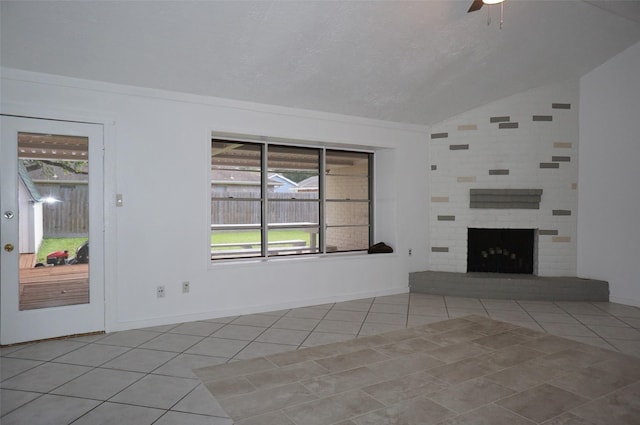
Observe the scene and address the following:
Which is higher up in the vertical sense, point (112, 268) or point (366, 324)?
point (112, 268)

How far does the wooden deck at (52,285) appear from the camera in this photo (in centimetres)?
364

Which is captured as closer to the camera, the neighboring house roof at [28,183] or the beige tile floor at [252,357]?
the beige tile floor at [252,357]

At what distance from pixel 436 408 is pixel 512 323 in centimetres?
232

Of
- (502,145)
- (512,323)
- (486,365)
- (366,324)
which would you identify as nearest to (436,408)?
(486,365)

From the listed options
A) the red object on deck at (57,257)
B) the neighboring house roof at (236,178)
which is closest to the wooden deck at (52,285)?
the red object on deck at (57,257)

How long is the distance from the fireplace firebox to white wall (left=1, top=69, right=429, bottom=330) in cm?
211

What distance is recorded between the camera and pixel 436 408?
252 centimetres

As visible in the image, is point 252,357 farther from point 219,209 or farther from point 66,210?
point 66,210

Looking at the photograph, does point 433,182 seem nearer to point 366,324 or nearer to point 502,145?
point 502,145

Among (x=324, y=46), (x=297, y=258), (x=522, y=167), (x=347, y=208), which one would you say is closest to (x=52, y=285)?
(x=297, y=258)

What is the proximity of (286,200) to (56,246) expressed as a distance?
2.63 meters

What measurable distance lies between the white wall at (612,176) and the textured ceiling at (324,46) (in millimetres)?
375

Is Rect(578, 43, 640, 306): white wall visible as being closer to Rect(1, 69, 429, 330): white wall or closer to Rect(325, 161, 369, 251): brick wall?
Rect(325, 161, 369, 251): brick wall

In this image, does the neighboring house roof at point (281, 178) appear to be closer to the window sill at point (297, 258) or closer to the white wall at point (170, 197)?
the white wall at point (170, 197)
